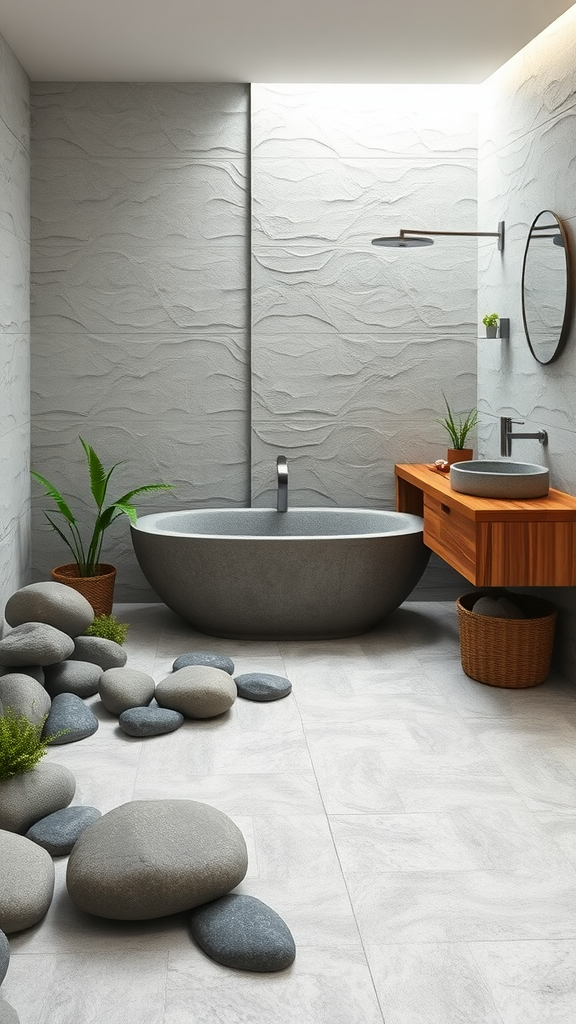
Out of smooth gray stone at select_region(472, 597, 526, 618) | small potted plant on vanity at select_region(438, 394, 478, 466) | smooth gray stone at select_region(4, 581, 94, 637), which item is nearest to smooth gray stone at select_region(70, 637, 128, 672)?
smooth gray stone at select_region(4, 581, 94, 637)

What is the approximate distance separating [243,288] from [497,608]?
221 cm

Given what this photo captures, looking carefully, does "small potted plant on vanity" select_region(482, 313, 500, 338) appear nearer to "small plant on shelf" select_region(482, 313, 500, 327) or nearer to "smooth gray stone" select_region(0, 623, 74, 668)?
"small plant on shelf" select_region(482, 313, 500, 327)

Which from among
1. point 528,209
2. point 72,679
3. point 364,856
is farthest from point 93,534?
point 364,856

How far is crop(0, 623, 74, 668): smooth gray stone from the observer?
141 inches

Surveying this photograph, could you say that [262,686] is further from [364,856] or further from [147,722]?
[364,856]

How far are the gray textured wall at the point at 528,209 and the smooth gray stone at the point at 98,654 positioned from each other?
1775 millimetres

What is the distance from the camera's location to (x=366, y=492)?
17.3 feet

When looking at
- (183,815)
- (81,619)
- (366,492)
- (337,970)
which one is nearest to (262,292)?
(366,492)

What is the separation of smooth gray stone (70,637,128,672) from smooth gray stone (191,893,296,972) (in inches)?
73.1

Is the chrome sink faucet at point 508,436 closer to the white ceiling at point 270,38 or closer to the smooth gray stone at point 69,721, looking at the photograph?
the white ceiling at point 270,38

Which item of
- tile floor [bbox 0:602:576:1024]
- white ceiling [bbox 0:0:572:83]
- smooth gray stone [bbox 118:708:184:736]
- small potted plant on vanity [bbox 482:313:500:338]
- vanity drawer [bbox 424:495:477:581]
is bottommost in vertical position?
tile floor [bbox 0:602:576:1024]

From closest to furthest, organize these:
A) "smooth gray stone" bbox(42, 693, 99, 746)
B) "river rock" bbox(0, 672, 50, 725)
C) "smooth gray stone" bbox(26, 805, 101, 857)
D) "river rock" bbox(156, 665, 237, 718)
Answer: "smooth gray stone" bbox(26, 805, 101, 857) → "river rock" bbox(0, 672, 50, 725) → "smooth gray stone" bbox(42, 693, 99, 746) → "river rock" bbox(156, 665, 237, 718)

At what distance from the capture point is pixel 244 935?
2.11m

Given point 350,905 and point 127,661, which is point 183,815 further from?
point 127,661
